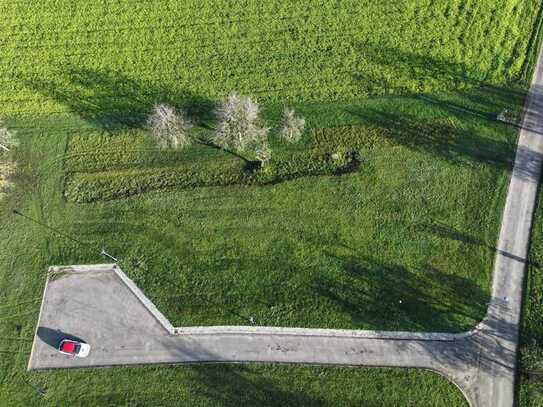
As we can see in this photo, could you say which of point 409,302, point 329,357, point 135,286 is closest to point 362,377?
point 329,357

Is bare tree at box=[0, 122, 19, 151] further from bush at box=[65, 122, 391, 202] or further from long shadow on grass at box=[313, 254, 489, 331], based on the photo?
long shadow on grass at box=[313, 254, 489, 331]

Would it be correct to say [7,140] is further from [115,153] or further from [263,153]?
[263,153]

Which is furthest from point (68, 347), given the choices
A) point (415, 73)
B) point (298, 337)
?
point (415, 73)

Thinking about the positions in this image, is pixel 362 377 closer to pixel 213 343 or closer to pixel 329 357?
pixel 329 357

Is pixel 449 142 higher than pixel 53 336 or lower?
higher

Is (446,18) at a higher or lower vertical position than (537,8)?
lower

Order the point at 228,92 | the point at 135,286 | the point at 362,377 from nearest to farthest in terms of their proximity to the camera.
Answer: the point at 362,377 → the point at 135,286 → the point at 228,92
